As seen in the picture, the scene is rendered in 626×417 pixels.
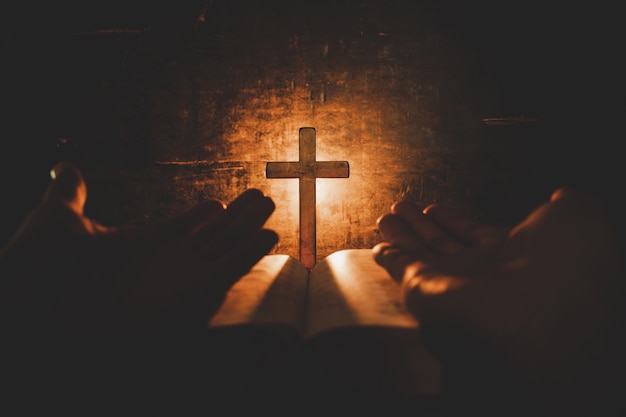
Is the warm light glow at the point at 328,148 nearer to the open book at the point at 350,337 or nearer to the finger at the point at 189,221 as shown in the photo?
the finger at the point at 189,221

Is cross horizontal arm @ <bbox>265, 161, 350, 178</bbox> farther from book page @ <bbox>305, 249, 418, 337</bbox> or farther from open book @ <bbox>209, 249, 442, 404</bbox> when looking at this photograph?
open book @ <bbox>209, 249, 442, 404</bbox>

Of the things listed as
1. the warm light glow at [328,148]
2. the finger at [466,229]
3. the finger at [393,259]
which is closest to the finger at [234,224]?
the finger at [393,259]

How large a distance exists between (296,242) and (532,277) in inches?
71.1

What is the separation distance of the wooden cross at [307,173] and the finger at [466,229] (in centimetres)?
90

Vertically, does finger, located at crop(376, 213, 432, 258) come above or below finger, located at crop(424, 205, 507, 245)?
below

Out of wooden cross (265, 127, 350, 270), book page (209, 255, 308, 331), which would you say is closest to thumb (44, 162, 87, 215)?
book page (209, 255, 308, 331)

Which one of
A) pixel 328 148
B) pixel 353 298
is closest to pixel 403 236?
pixel 353 298

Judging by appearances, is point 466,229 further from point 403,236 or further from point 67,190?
point 67,190

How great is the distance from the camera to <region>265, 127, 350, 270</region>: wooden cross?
7.28 feet

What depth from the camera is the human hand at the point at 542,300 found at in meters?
0.69

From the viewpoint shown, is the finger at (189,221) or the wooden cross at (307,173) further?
the wooden cross at (307,173)

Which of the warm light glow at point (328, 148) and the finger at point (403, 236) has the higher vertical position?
the warm light glow at point (328, 148)

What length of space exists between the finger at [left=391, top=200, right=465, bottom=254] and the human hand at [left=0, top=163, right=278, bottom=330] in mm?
567

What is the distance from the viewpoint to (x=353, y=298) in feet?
3.55
